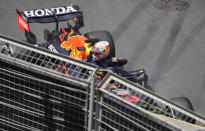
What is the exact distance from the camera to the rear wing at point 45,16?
299 inches

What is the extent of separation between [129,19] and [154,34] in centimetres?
105

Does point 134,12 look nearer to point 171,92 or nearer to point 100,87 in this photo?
point 171,92

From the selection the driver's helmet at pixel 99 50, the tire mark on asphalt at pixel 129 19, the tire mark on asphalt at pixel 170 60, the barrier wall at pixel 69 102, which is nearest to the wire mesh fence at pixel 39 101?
the barrier wall at pixel 69 102

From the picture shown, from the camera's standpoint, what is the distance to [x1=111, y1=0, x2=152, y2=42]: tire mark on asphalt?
33.7 feet

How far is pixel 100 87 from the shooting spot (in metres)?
3.42

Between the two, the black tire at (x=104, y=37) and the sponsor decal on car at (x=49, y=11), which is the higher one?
the sponsor decal on car at (x=49, y=11)

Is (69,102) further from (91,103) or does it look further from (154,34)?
(154,34)

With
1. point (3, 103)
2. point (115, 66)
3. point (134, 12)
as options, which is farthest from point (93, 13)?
point (3, 103)

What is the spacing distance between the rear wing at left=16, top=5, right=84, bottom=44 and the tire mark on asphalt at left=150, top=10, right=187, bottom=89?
2.45 metres

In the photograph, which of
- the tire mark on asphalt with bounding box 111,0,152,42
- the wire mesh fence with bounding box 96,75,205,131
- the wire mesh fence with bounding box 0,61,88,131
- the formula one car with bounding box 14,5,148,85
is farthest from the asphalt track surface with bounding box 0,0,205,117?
the wire mesh fence with bounding box 96,75,205,131

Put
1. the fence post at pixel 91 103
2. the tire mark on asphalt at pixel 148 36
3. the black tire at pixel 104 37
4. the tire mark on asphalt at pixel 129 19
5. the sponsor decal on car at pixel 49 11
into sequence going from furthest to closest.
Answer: the tire mark on asphalt at pixel 129 19, the tire mark on asphalt at pixel 148 36, the black tire at pixel 104 37, the sponsor decal on car at pixel 49 11, the fence post at pixel 91 103

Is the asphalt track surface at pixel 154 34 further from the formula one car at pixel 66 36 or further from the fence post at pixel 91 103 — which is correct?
the fence post at pixel 91 103

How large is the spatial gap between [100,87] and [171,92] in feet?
17.5

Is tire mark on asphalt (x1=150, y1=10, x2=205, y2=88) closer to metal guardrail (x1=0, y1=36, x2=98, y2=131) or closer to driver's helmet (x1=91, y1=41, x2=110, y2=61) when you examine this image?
driver's helmet (x1=91, y1=41, x2=110, y2=61)
